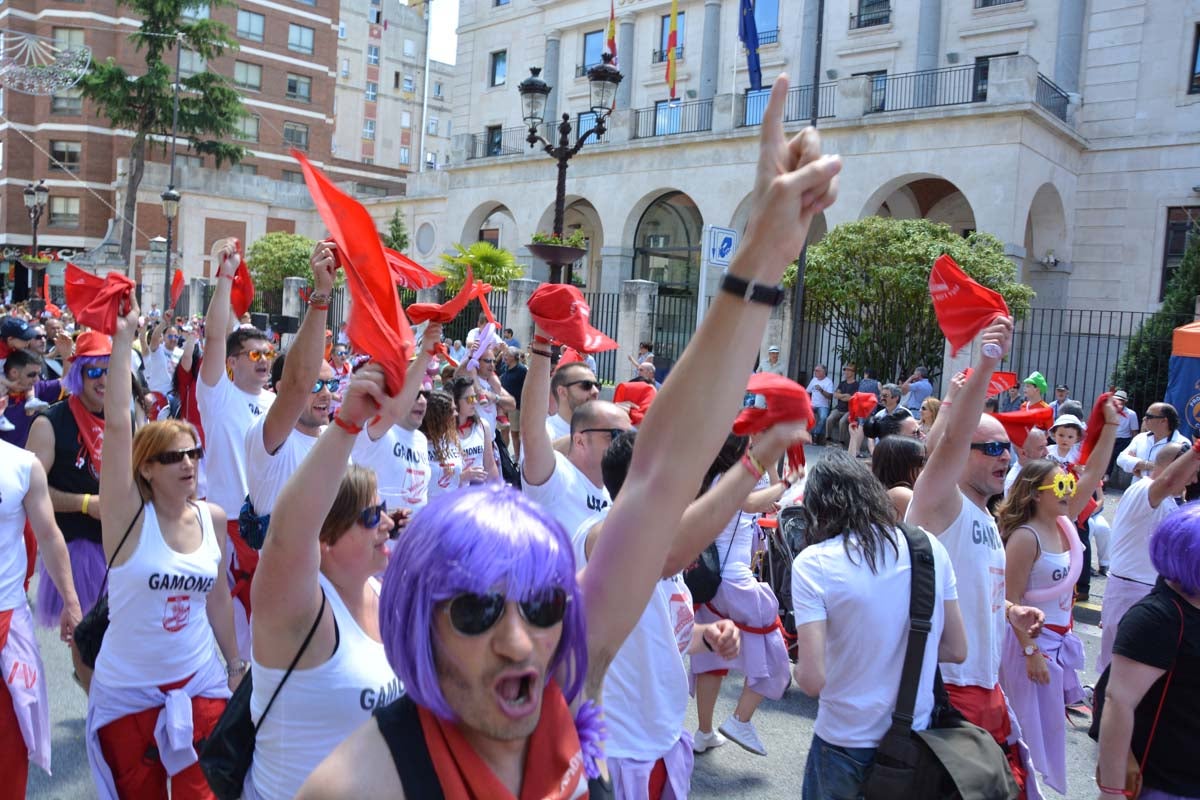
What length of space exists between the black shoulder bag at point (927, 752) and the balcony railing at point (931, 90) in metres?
24.0

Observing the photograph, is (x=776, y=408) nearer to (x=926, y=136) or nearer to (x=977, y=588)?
(x=977, y=588)

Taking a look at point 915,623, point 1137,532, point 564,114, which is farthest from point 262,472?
point 564,114

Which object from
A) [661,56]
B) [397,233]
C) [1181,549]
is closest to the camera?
[1181,549]

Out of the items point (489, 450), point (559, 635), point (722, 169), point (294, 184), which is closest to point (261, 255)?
point (294, 184)

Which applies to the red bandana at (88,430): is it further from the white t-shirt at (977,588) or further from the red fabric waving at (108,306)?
the white t-shirt at (977,588)

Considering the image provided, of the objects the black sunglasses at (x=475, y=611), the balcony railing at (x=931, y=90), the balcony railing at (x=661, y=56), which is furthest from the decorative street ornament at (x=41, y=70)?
the balcony railing at (x=661, y=56)

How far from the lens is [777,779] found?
490 centimetres

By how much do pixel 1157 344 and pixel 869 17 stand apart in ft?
46.7

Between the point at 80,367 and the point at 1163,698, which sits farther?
the point at 80,367

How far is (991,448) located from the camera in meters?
3.99

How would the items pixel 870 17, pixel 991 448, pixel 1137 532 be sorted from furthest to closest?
pixel 870 17, pixel 1137 532, pixel 991 448

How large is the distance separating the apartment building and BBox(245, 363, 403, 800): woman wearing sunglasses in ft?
64.8

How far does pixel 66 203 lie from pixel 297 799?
54.7 m

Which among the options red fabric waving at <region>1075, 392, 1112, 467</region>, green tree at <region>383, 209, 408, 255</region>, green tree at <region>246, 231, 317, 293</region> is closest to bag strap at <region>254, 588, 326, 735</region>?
red fabric waving at <region>1075, 392, 1112, 467</region>
